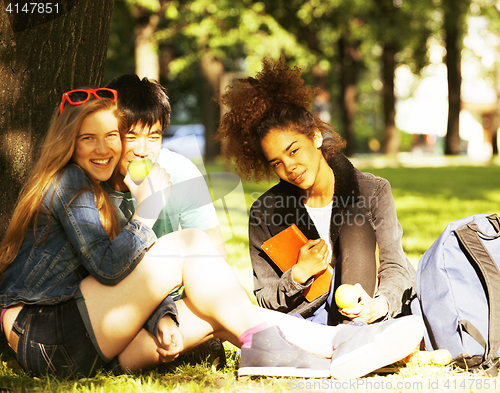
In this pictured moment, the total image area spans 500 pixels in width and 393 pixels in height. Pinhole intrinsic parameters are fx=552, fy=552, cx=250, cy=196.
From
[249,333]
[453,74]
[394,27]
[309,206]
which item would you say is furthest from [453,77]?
[249,333]

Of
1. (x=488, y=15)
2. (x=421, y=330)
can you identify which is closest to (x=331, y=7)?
(x=488, y=15)

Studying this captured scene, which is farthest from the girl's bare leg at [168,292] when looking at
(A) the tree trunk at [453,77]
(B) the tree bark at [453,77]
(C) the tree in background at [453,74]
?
(A) the tree trunk at [453,77]

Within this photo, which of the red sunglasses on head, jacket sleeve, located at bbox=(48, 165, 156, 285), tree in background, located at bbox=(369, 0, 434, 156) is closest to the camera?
jacket sleeve, located at bbox=(48, 165, 156, 285)

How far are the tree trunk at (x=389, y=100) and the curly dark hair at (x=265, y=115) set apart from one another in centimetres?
1925

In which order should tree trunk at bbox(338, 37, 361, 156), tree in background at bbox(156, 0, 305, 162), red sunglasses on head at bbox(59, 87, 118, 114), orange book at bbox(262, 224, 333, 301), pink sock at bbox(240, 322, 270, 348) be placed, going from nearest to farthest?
1. pink sock at bbox(240, 322, 270, 348)
2. red sunglasses on head at bbox(59, 87, 118, 114)
3. orange book at bbox(262, 224, 333, 301)
4. tree in background at bbox(156, 0, 305, 162)
5. tree trunk at bbox(338, 37, 361, 156)

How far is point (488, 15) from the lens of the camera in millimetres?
22516

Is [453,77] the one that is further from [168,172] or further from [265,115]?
[168,172]

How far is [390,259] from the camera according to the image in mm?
2830

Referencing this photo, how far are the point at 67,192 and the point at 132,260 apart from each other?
1.31 ft

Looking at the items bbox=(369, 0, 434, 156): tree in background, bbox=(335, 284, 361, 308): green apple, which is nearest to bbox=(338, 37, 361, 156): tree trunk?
bbox=(369, 0, 434, 156): tree in background

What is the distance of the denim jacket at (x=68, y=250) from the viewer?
88.3 inches

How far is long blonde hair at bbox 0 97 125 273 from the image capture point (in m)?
2.32

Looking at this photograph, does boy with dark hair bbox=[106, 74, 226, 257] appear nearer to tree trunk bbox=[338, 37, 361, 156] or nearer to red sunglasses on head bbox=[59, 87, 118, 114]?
red sunglasses on head bbox=[59, 87, 118, 114]

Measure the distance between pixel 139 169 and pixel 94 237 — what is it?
0.44 m
